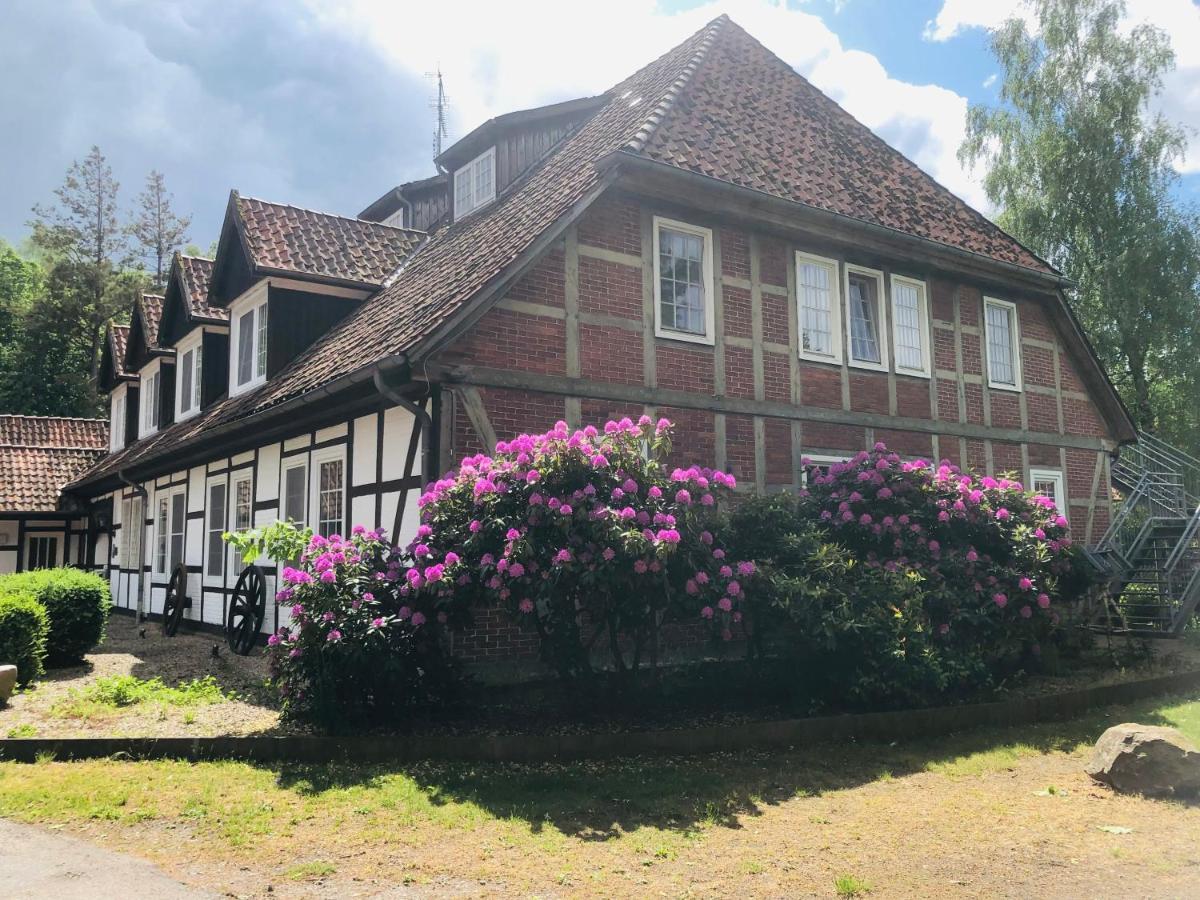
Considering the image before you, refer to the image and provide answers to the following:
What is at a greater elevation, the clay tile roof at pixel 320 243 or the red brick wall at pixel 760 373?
the clay tile roof at pixel 320 243

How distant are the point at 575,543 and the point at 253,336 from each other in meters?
9.50

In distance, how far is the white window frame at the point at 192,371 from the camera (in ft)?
56.4

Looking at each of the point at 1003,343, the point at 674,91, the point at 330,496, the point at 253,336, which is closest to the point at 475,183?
the point at 674,91

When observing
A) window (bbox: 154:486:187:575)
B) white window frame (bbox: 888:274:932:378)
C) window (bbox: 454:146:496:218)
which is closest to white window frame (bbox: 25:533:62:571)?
window (bbox: 154:486:187:575)

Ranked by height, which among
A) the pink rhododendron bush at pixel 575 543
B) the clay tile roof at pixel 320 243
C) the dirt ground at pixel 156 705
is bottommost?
the dirt ground at pixel 156 705

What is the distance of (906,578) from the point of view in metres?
9.27

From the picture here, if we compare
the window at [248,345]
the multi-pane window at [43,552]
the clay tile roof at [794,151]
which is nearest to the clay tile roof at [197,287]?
the window at [248,345]

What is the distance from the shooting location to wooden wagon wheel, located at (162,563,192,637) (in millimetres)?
Answer: 15148

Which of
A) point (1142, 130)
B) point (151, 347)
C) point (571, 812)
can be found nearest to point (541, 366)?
point (571, 812)

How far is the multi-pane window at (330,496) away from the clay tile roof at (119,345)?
13326 millimetres

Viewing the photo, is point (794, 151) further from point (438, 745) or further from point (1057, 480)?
point (438, 745)

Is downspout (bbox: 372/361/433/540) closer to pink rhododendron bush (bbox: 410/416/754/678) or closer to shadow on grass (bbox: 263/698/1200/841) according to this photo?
pink rhododendron bush (bbox: 410/416/754/678)

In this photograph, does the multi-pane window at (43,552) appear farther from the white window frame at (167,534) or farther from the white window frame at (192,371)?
the white window frame at (192,371)

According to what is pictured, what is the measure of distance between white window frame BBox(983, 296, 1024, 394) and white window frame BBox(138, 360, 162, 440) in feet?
54.0
